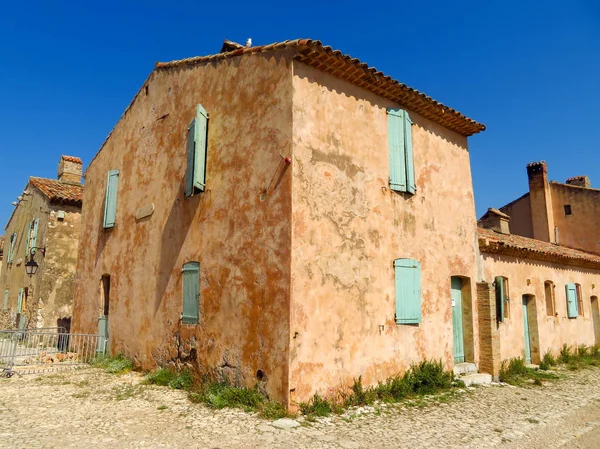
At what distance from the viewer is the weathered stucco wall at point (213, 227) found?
23.6 feet

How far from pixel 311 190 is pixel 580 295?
1285cm

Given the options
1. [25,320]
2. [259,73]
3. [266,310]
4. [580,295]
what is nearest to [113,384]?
[266,310]

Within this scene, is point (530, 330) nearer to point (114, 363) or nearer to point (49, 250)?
point (114, 363)

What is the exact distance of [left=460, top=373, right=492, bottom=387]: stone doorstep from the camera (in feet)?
30.1

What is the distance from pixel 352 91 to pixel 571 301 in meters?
11.2

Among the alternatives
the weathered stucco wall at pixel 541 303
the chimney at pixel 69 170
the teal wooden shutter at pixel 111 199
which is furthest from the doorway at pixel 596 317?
the chimney at pixel 69 170

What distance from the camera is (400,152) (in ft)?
29.5

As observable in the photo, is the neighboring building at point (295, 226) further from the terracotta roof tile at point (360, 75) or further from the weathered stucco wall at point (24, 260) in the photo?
the weathered stucco wall at point (24, 260)

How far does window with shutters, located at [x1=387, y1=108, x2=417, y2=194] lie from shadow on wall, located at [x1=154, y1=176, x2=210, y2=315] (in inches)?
161

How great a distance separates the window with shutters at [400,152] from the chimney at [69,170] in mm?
14494

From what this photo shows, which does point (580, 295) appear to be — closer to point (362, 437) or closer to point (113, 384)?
point (362, 437)

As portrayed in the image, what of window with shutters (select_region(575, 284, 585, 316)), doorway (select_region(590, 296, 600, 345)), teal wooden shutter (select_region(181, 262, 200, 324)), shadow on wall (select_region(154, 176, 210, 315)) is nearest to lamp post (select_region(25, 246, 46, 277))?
shadow on wall (select_region(154, 176, 210, 315))

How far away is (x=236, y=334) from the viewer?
24.6 ft

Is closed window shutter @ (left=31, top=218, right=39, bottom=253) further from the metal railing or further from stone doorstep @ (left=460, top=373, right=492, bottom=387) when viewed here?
stone doorstep @ (left=460, top=373, right=492, bottom=387)
